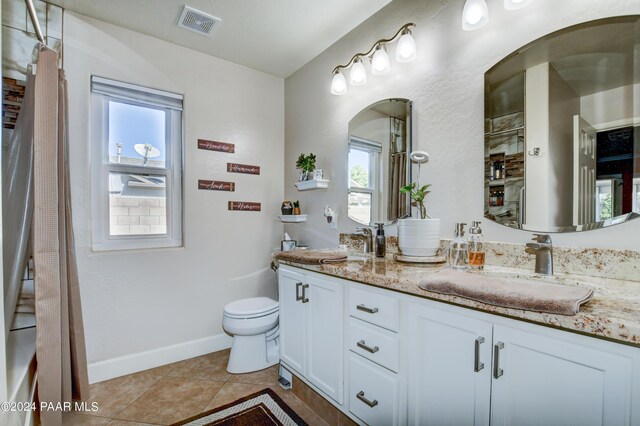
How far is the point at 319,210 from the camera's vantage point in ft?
8.11

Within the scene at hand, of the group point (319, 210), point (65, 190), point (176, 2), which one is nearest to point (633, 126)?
point (319, 210)

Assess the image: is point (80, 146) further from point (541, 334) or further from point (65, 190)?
point (541, 334)

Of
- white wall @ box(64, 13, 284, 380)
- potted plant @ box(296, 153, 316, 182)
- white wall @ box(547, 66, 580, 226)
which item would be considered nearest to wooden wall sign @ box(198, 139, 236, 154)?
white wall @ box(64, 13, 284, 380)

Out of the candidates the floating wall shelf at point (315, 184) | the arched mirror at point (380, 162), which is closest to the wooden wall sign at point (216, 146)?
the floating wall shelf at point (315, 184)

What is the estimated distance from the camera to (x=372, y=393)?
4.15 ft

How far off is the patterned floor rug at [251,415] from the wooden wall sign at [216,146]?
74.1 inches

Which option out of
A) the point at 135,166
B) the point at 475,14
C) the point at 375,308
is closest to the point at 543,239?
the point at 375,308

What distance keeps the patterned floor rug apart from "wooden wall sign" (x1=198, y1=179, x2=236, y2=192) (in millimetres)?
1587

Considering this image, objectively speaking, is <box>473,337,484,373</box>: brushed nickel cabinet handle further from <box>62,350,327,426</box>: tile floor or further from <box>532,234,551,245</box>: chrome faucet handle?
<box>62,350,327,426</box>: tile floor

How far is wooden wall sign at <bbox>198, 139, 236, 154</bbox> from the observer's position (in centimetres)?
245

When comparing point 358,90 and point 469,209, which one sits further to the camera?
point 358,90

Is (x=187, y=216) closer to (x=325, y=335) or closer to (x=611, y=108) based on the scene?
(x=325, y=335)

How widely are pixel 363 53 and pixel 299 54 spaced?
0.67 m

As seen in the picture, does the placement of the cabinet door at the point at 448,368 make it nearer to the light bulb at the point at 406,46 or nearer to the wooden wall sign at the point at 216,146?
the light bulb at the point at 406,46
